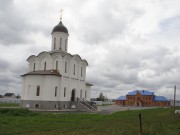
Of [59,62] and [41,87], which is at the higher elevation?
[59,62]

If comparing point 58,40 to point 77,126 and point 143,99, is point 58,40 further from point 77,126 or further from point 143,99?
point 143,99

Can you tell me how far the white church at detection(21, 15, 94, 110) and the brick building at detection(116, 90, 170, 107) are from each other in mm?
36743

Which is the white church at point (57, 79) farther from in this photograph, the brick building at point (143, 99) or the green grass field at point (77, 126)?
the brick building at point (143, 99)

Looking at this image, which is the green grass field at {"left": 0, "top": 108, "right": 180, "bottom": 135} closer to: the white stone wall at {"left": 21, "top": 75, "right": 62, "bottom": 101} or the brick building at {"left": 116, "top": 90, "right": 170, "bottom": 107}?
the white stone wall at {"left": 21, "top": 75, "right": 62, "bottom": 101}

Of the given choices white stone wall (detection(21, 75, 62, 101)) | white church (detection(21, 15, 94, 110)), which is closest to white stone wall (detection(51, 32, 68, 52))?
white church (detection(21, 15, 94, 110))

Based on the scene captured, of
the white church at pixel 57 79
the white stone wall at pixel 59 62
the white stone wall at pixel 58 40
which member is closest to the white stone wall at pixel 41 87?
the white church at pixel 57 79

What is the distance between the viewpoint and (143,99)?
245ft

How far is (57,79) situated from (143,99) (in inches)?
1821

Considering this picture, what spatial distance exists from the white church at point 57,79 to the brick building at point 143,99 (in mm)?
36743

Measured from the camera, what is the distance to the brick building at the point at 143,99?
243ft

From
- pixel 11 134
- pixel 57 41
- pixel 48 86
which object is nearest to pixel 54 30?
pixel 57 41

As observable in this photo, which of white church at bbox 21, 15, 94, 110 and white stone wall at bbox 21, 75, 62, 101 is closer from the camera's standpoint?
white stone wall at bbox 21, 75, 62, 101

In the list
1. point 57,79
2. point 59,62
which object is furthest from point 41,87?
point 59,62

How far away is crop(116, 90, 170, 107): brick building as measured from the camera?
243 ft
